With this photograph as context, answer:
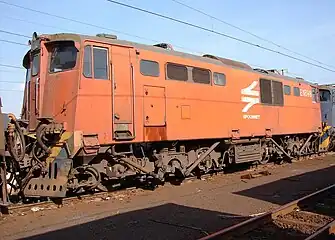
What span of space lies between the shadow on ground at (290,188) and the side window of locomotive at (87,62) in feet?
16.2

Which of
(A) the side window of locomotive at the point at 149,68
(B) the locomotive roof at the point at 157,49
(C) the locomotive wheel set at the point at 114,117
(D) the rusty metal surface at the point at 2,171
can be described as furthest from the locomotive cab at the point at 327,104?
(D) the rusty metal surface at the point at 2,171

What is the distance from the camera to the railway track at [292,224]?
6242 mm

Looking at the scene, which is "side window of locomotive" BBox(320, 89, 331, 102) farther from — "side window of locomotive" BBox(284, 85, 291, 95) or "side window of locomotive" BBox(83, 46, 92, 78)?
"side window of locomotive" BBox(83, 46, 92, 78)

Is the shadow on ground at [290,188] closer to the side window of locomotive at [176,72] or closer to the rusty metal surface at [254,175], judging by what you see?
the rusty metal surface at [254,175]

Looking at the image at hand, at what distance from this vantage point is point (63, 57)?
9.71 meters

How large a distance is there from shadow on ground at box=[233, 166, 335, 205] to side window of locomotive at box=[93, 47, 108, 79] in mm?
4671

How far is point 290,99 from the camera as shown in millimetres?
18125

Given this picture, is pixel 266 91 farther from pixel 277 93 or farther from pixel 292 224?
pixel 292 224

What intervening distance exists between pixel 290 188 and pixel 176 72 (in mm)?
4626

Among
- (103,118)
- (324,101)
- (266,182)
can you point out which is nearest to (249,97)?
(266,182)

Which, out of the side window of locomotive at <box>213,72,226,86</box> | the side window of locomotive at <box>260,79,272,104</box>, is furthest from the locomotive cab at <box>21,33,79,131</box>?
the side window of locomotive at <box>260,79,272,104</box>

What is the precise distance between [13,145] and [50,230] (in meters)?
2.53

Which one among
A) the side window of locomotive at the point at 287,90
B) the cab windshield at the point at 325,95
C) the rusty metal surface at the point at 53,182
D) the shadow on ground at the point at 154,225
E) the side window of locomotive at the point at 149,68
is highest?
the cab windshield at the point at 325,95

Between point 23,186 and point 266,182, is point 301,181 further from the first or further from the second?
point 23,186
